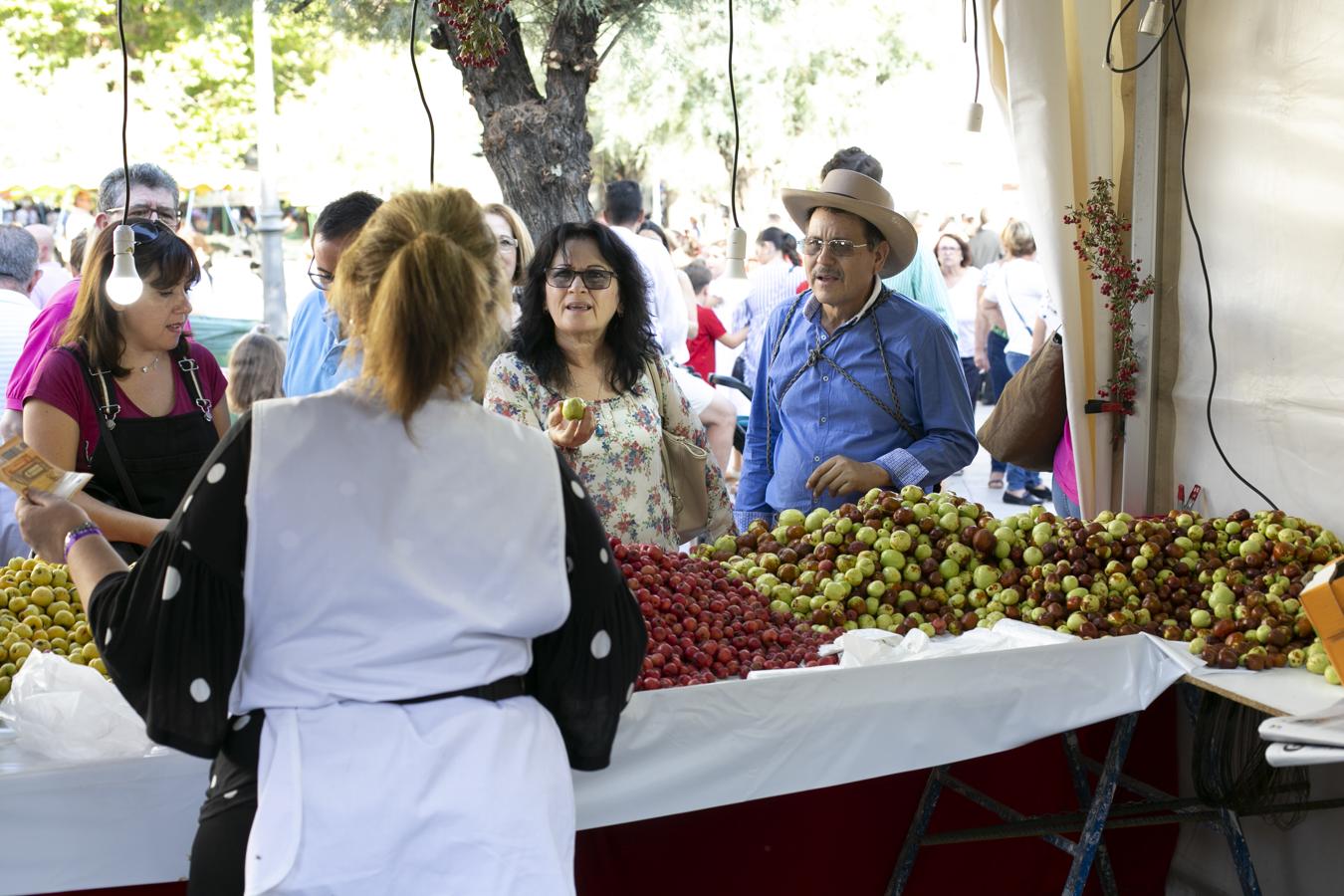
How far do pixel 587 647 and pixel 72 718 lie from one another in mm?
910

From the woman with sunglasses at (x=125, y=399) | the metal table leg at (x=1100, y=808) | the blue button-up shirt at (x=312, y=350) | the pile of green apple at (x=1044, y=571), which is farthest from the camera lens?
the blue button-up shirt at (x=312, y=350)

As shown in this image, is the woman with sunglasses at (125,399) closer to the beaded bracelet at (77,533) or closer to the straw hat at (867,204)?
the beaded bracelet at (77,533)

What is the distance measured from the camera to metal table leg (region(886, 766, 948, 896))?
9.50 feet

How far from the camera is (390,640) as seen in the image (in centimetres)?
164

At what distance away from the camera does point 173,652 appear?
62.8 inches

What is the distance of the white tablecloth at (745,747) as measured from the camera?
2.04m

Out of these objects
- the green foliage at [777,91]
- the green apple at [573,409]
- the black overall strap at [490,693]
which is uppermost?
the green foliage at [777,91]

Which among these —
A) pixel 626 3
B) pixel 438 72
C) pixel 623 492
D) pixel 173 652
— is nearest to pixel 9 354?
pixel 623 492

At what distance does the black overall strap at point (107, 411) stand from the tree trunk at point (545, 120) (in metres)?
2.85

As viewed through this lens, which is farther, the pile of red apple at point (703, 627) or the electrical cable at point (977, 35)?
the electrical cable at point (977, 35)

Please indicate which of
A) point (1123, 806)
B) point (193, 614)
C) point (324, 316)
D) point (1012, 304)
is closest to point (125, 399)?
point (324, 316)

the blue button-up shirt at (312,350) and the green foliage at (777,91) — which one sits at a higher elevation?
the green foliage at (777,91)

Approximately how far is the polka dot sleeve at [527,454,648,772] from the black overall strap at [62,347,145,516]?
1.68 m

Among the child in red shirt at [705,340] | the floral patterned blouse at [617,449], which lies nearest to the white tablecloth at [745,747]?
the floral patterned blouse at [617,449]
